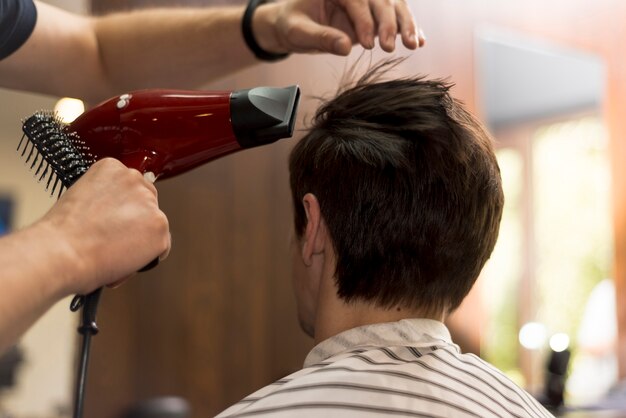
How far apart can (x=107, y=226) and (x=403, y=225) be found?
609 mm

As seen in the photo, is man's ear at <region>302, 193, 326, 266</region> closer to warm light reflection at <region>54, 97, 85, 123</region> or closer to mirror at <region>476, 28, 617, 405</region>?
warm light reflection at <region>54, 97, 85, 123</region>

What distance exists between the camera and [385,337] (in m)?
1.35

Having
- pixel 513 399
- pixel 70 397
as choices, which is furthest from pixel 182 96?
pixel 70 397

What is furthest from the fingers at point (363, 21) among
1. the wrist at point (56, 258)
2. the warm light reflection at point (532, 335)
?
the warm light reflection at point (532, 335)

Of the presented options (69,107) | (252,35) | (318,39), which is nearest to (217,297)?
(69,107)

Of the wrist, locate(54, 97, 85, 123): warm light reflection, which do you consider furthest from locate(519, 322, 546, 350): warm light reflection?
the wrist

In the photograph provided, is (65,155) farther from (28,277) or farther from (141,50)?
(141,50)

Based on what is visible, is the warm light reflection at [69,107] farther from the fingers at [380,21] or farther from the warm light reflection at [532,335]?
the warm light reflection at [532,335]

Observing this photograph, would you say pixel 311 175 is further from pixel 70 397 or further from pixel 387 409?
pixel 70 397

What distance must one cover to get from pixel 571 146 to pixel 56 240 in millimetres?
2839

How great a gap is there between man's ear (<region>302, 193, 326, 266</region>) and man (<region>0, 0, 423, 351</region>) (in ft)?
0.90

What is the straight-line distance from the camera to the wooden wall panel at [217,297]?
6.91ft

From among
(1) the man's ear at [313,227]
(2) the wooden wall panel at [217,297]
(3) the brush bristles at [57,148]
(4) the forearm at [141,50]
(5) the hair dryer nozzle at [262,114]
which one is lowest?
(2) the wooden wall panel at [217,297]

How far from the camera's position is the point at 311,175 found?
147cm
